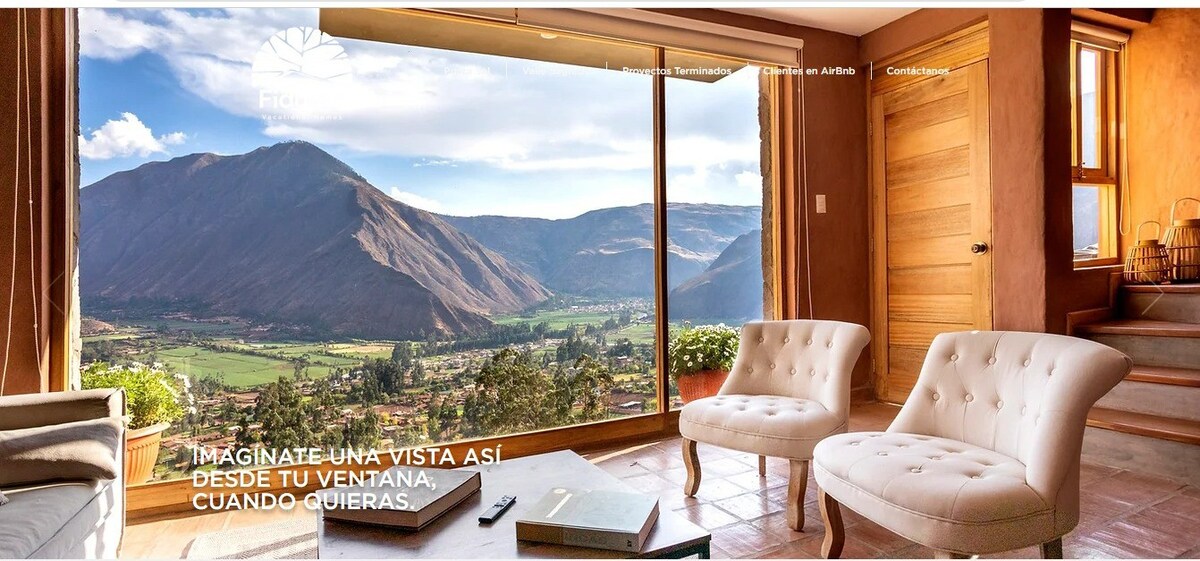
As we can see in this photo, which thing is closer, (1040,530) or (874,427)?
(1040,530)

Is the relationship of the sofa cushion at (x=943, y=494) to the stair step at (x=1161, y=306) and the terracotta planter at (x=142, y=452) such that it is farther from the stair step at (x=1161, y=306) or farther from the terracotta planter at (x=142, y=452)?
the terracotta planter at (x=142, y=452)

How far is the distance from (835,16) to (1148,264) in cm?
232

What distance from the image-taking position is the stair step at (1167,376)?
108 inches

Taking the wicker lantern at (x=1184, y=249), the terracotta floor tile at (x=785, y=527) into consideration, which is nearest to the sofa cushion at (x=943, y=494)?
the terracotta floor tile at (x=785, y=527)

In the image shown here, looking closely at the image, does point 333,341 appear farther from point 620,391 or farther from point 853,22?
point 853,22

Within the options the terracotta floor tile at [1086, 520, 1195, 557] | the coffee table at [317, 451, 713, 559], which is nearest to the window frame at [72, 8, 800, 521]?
the coffee table at [317, 451, 713, 559]

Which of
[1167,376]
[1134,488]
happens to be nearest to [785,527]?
[1134,488]

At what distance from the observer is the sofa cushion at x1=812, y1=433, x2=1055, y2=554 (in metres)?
1.49

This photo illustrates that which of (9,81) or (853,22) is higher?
(853,22)

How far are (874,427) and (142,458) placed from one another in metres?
3.63

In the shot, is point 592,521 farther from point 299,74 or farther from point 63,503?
point 299,74

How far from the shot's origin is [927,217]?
13.4 ft

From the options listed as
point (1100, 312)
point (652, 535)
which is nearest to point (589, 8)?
point (652, 535)

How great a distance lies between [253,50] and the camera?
289cm
